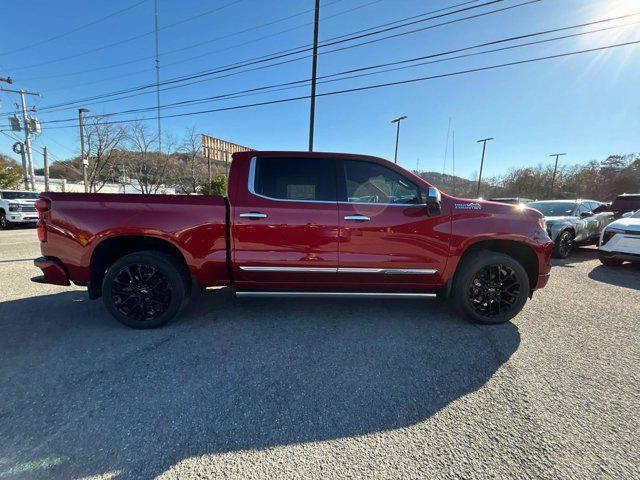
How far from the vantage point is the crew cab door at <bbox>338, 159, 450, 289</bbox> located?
128 inches

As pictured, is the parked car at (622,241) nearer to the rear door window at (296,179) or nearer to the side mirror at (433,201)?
the side mirror at (433,201)

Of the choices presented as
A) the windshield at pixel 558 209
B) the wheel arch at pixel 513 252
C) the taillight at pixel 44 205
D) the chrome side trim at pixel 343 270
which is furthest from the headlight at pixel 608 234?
the taillight at pixel 44 205

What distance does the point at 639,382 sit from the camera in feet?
8.03

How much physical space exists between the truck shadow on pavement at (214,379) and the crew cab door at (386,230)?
0.62 metres

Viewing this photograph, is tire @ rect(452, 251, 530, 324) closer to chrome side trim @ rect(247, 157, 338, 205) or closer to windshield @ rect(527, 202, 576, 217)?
chrome side trim @ rect(247, 157, 338, 205)

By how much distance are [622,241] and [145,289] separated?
335 inches

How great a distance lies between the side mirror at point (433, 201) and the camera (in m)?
3.11

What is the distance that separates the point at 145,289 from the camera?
3262mm

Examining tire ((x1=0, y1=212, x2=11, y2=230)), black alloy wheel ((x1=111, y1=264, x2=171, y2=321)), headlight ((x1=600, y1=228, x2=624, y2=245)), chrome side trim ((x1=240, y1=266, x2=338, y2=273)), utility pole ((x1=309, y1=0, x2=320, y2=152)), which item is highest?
utility pole ((x1=309, y1=0, x2=320, y2=152))

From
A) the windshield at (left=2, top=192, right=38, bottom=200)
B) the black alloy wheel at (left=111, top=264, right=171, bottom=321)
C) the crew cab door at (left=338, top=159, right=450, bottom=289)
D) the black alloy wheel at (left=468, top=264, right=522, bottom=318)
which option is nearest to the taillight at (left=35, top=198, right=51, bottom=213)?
the black alloy wheel at (left=111, top=264, right=171, bottom=321)

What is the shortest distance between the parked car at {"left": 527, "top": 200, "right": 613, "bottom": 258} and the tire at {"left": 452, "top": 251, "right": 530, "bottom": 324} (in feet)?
17.0

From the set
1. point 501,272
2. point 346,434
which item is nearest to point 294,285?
point 346,434

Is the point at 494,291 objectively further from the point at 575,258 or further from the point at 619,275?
the point at 575,258

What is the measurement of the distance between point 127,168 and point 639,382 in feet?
117
